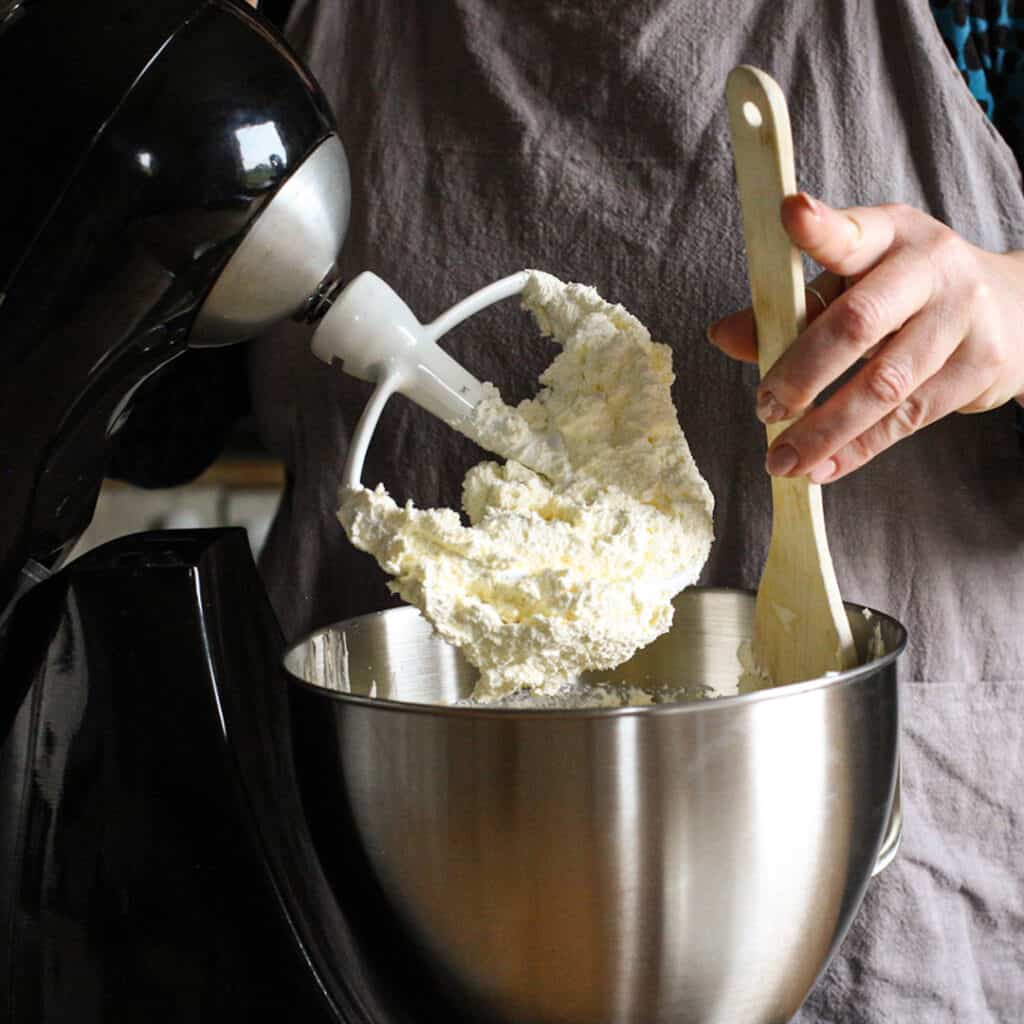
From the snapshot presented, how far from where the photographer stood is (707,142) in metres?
0.74

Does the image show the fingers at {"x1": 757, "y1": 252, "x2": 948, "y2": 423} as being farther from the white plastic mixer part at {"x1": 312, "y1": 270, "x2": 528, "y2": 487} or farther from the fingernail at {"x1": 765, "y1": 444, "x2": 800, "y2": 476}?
the white plastic mixer part at {"x1": 312, "y1": 270, "x2": 528, "y2": 487}

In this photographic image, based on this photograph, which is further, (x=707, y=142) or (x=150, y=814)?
(x=707, y=142)

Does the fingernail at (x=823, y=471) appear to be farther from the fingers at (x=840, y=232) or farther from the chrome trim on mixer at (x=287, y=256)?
the chrome trim on mixer at (x=287, y=256)

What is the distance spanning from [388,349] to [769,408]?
0.55 feet

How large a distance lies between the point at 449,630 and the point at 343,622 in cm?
12

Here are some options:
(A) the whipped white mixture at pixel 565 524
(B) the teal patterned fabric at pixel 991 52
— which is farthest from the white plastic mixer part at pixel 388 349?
(B) the teal patterned fabric at pixel 991 52

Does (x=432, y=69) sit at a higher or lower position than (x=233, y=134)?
higher

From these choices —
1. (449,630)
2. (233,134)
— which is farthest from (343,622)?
(233,134)

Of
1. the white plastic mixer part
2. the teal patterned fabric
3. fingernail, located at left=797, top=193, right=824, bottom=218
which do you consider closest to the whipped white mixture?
the white plastic mixer part

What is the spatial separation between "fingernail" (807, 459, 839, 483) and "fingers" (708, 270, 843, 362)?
4.5 inches

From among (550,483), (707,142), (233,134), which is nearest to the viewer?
(233,134)

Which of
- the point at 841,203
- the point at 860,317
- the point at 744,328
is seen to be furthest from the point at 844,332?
the point at 841,203

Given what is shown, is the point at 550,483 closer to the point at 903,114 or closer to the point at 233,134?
the point at 233,134

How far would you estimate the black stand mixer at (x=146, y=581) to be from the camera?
1.59 ft
